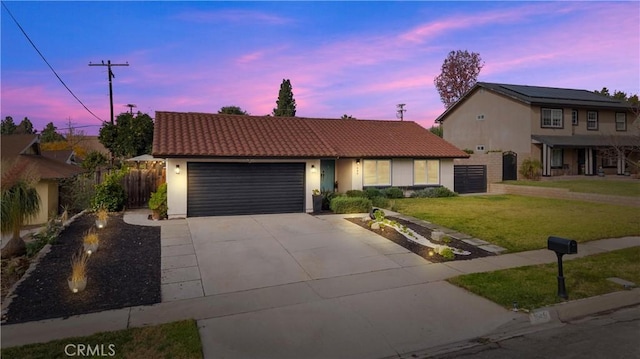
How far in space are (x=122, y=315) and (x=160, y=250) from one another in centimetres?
398

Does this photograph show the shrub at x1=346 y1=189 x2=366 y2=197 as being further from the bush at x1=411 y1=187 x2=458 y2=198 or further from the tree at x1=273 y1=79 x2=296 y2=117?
the tree at x1=273 y1=79 x2=296 y2=117

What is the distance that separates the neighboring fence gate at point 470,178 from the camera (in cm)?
→ 2373

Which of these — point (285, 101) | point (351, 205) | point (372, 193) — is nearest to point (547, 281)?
point (351, 205)

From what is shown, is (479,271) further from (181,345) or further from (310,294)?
(181,345)

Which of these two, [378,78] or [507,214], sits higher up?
[378,78]

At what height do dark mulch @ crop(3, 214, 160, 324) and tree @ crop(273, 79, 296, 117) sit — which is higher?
tree @ crop(273, 79, 296, 117)

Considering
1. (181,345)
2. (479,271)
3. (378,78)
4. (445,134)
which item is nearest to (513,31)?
(378,78)

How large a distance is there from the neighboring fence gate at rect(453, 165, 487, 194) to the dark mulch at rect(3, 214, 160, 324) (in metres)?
18.6

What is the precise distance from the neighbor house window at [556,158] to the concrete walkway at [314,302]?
22899 mm

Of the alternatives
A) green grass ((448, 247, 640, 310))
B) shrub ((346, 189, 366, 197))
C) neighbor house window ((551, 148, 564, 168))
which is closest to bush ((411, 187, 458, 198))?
shrub ((346, 189, 366, 197))

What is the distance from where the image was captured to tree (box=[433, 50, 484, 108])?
47.7 m

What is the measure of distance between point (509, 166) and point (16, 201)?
92.9ft

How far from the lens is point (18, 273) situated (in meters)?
7.67

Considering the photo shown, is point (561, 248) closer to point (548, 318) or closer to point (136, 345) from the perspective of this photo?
point (548, 318)
